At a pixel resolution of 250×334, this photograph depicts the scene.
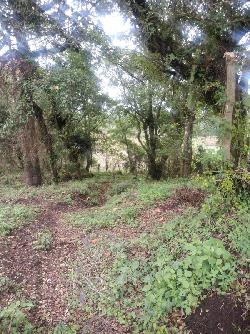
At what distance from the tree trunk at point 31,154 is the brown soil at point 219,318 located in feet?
30.3

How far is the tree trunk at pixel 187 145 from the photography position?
11.3 meters

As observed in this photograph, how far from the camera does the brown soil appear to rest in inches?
157

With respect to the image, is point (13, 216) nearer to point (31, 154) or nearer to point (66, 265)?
point (66, 265)

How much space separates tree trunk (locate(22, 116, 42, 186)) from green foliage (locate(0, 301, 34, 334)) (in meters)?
8.00

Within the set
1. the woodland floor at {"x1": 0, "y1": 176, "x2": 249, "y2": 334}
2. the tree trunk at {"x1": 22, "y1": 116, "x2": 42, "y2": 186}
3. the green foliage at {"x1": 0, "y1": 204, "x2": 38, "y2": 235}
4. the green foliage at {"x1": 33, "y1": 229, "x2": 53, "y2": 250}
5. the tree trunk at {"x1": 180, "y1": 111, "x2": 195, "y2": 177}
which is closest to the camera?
the woodland floor at {"x1": 0, "y1": 176, "x2": 249, "y2": 334}

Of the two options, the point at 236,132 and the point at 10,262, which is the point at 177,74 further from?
the point at 10,262

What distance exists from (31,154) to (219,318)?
9.51m

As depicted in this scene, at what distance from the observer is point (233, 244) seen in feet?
16.2

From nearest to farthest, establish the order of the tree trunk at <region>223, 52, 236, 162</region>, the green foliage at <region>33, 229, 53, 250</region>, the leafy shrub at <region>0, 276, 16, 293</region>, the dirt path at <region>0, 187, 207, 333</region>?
the dirt path at <region>0, 187, 207, 333</region>
the leafy shrub at <region>0, 276, 16, 293</region>
the tree trunk at <region>223, 52, 236, 162</region>
the green foliage at <region>33, 229, 53, 250</region>

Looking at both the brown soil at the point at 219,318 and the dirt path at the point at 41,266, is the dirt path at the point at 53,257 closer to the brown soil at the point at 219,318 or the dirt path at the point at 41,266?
the dirt path at the point at 41,266

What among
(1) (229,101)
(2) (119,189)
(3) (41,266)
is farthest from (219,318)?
(2) (119,189)

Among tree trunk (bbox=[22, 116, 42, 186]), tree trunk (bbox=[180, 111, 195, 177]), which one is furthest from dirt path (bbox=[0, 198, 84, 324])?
tree trunk (bbox=[180, 111, 195, 177])

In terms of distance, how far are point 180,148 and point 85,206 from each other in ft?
18.1

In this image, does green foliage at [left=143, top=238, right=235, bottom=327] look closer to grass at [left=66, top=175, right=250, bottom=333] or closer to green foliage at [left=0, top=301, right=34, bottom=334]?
grass at [left=66, top=175, right=250, bottom=333]
